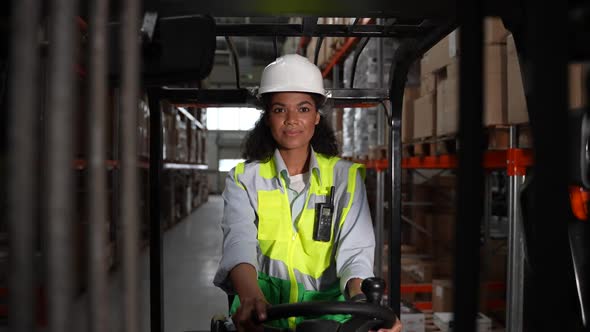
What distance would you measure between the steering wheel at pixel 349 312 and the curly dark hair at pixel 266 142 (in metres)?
0.86

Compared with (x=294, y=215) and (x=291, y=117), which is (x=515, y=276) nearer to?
(x=294, y=215)

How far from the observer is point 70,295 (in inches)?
22.5

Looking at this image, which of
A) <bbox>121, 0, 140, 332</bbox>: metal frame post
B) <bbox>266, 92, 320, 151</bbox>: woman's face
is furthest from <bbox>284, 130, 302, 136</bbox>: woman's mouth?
<bbox>121, 0, 140, 332</bbox>: metal frame post

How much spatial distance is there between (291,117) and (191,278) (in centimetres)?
347

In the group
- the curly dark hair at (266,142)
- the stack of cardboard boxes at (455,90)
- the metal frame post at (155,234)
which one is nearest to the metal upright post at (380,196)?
the stack of cardboard boxes at (455,90)

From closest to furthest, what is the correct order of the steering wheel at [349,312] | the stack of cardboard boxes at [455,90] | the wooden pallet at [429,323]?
the steering wheel at [349,312]
the stack of cardboard boxes at [455,90]
the wooden pallet at [429,323]

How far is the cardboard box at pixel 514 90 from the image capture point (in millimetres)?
2586

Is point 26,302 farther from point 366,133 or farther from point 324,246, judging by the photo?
point 366,133

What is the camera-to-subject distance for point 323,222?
180 cm

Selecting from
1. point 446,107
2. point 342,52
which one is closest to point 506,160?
point 446,107

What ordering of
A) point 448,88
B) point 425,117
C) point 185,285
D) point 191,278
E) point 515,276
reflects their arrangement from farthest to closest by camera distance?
1. point 191,278
2. point 185,285
3. point 425,117
4. point 448,88
5. point 515,276

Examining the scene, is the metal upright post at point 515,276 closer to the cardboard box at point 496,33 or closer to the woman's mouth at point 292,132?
the cardboard box at point 496,33

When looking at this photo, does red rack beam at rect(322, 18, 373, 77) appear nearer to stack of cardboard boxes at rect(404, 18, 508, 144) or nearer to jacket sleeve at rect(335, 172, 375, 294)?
stack of cardboard boxes at rect(404, 18, 508, 144)

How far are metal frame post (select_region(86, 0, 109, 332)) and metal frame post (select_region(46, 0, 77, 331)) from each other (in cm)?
2
